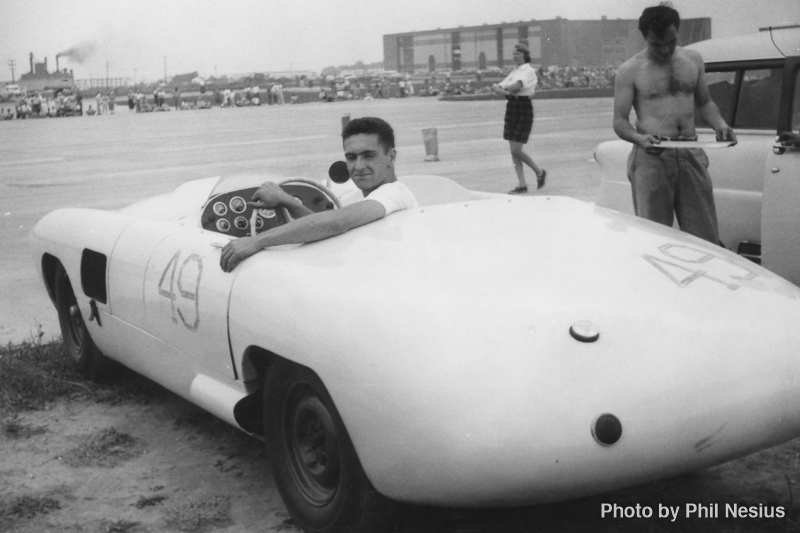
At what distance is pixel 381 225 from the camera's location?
3.22m

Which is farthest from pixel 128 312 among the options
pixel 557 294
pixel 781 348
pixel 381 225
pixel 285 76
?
pixel 285 76

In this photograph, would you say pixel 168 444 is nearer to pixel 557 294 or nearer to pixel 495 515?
pixel 495 515

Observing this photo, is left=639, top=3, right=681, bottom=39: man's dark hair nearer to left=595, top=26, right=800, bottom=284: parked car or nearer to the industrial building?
left=595, top=26, right=800, bottom=284: parked car

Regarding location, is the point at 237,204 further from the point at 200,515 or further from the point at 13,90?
A: the point at 13,90

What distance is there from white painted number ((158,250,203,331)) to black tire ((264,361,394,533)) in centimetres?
51

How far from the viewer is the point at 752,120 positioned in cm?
568

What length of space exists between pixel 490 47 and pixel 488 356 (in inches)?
2404

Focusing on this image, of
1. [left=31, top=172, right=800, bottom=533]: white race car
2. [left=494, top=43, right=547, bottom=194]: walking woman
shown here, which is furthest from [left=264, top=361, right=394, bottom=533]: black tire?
[left=494, top=43, right=547, bottom=194]: walking woman

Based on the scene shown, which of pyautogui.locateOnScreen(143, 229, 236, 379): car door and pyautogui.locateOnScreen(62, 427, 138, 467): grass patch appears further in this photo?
pyautogui.locateOnScreen(62, 427, 138, 467): grass patch

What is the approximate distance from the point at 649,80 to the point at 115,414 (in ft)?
10.4

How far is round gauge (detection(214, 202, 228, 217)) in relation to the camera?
13.2ft

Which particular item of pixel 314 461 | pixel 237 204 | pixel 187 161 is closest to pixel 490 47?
pixel 187 161

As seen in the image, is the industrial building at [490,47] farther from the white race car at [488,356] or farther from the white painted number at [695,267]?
the white race car at [488,356]

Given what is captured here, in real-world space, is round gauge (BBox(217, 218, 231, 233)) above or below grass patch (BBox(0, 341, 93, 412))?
above
